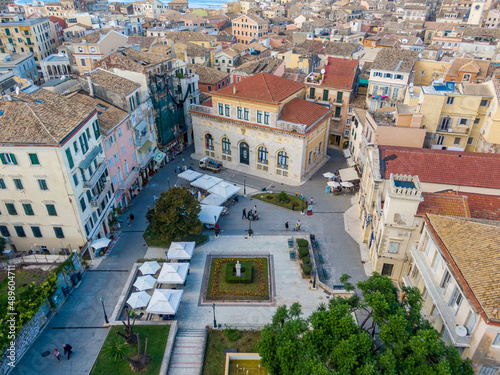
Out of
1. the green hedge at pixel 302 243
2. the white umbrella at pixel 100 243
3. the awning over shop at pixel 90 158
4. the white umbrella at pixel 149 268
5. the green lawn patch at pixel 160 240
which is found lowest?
the green lawn patch at pixel 160 240

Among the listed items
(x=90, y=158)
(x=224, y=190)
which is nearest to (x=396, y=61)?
(x=224, y=190)

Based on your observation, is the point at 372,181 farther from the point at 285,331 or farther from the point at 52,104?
the point at 52,104

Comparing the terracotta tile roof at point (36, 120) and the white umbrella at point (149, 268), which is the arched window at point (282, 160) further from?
the terracotta tile roof at point (36, 120)

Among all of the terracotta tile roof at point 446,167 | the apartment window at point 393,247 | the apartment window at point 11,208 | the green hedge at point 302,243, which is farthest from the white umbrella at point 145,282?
the terracotta tile roof at point 446,167

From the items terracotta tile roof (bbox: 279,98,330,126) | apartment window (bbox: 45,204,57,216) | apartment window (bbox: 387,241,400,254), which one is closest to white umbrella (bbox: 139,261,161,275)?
apartment window (bbox: 45,204,57,216)

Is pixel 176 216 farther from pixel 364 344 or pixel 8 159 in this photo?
pixel 364 344

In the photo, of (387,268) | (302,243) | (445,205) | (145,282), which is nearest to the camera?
(445,205)
